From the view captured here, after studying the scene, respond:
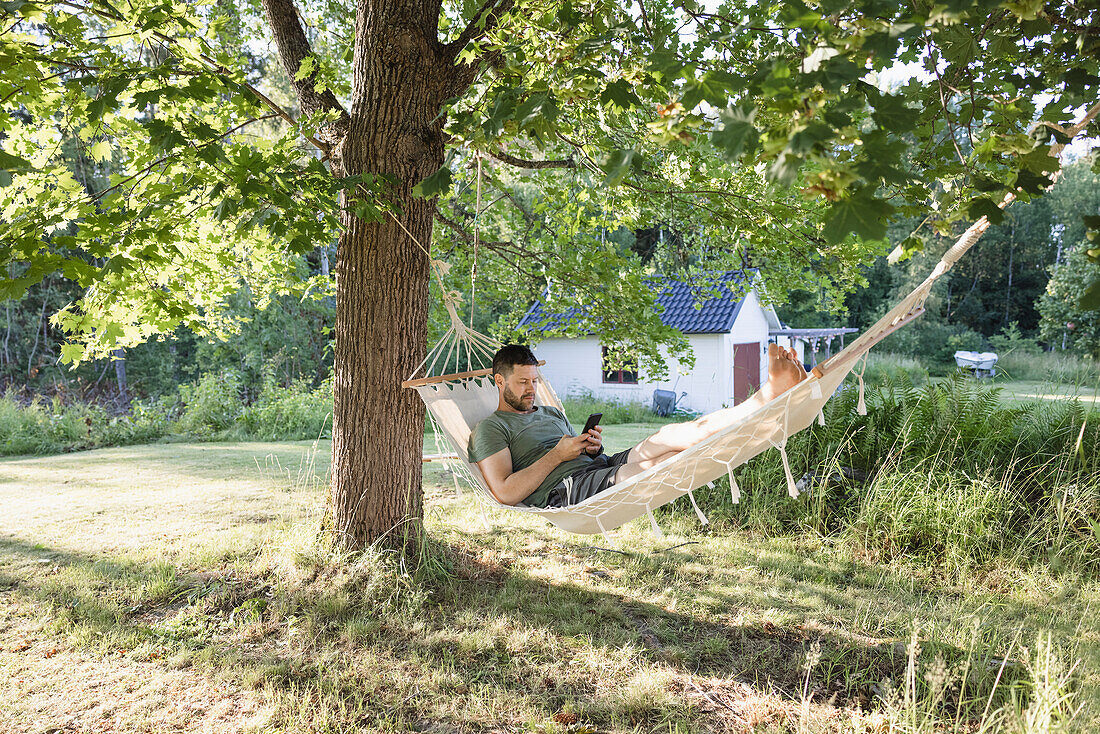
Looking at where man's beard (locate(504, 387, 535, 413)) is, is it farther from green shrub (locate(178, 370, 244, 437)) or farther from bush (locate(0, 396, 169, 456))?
bush (locate(0, 396, 169, 456))

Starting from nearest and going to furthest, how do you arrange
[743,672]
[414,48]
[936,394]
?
[743,672]
[414,48]
[936,394]

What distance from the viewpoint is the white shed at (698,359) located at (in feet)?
37.3

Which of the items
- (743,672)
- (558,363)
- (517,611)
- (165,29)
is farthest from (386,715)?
(558,363)

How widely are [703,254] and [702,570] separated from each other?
2.11 metres

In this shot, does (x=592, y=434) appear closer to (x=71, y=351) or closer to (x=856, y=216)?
(x=856, y=216)

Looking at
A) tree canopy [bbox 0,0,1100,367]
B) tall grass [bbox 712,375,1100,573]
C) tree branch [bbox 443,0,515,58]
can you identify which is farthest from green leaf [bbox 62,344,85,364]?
tall grass [bbox 712,375,1100,573]

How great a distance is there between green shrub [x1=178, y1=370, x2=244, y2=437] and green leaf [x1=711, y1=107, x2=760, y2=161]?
7636mm

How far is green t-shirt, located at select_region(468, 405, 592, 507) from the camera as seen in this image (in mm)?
2574

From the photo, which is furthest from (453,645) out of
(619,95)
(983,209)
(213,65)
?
(213,65)

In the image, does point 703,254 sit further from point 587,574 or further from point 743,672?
point 743,672

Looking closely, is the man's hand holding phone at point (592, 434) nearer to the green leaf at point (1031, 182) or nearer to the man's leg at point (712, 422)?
the man's leg at point (712, 422)

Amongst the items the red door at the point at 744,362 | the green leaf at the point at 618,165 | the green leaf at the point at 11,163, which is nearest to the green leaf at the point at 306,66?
the green leaf at the point at 11,163

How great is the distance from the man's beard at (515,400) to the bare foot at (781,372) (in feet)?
3.47

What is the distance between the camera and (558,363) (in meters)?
13.0
